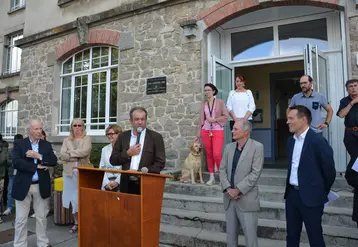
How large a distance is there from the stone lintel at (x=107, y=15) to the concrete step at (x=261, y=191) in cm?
438

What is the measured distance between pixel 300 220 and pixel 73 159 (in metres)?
3.65

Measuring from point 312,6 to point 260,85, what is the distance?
128 inches

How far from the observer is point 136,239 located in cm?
268

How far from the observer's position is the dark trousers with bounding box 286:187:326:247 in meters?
2.84

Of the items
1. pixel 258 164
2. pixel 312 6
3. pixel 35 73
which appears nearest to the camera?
pixel 258 164

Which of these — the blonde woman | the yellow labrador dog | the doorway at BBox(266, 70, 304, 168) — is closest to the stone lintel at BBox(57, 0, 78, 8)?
the blonde woman

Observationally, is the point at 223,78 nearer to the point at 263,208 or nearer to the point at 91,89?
the point at 263,208

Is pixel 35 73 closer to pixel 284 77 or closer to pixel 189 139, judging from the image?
pixel 189 139

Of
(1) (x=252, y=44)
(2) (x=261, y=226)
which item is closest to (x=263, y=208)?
(2) (x=261, y=226)

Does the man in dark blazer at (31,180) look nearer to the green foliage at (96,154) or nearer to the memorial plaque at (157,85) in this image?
the green foliage at (96,154)

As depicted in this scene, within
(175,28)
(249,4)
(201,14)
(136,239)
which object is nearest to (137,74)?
(175,28)

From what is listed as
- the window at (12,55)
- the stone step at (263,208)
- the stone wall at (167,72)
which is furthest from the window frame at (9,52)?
the stone step at (263,208)

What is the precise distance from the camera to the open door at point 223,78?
6752mm

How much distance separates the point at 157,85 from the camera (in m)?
7.26
